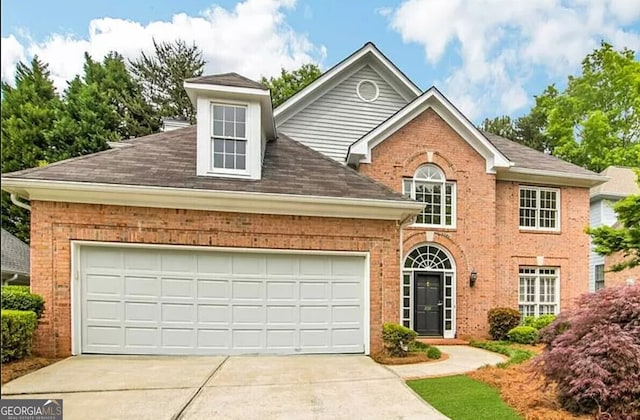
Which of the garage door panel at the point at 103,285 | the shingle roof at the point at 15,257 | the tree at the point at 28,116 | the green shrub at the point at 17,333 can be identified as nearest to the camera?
the green shrub at the point at 17,333

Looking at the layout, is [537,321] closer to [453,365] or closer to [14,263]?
[453,365]

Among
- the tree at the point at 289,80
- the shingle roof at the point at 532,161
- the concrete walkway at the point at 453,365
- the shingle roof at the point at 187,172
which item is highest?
the tree at the point at 289,80

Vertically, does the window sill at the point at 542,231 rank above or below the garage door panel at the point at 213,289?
above

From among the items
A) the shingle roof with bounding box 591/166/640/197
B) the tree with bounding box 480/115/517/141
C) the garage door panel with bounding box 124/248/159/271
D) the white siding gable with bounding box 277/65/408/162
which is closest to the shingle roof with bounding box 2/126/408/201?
the garage door panel with bounding box 124/248/159/271

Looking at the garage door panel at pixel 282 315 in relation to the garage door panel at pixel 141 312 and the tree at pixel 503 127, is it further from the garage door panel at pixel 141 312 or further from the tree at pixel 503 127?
the tree at pixel 503 127

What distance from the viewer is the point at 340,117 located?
1463 cm

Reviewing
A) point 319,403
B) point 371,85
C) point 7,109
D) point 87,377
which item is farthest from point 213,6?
point 7,109

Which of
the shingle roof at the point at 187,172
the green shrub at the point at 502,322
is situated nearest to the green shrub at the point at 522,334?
the green shrub at the point at 502,322

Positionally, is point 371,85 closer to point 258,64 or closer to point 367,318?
point 367,318

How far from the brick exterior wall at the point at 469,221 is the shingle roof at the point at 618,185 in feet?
28.0

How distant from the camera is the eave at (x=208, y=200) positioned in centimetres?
816

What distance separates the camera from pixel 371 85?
1504 cm

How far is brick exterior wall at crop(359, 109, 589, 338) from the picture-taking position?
13.1 metres

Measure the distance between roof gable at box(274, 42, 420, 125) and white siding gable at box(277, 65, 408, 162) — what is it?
0.14 metres
